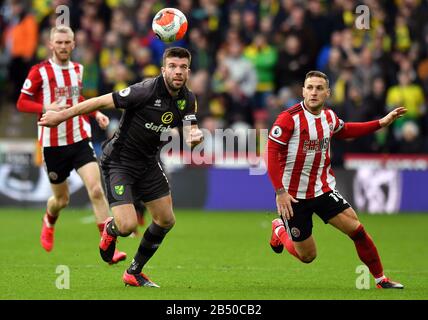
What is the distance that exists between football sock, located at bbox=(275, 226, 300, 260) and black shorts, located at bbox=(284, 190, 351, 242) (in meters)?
0.11

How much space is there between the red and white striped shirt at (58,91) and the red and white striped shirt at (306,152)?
312 cm

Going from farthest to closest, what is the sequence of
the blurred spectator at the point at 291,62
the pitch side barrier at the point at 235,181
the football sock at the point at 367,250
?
the blurred spectator at the point at 291,62 → the pitch side barrier at the point at 235,181 → the football sock at the point at 367,250

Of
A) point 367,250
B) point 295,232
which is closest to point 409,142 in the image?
point 295,232

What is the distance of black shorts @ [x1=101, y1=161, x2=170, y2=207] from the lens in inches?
371

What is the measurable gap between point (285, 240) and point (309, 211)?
47cm

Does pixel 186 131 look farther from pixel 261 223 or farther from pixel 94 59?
pixel 94 59

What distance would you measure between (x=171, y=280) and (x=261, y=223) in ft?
23.1

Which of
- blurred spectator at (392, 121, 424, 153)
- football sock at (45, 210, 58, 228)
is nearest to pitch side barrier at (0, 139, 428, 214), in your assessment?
blurred spectator at (392, 121, 424, 153)

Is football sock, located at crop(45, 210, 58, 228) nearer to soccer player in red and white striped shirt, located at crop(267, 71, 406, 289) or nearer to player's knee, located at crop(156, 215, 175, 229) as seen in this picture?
player's knee, located at crop(156, 215, 175, 229)

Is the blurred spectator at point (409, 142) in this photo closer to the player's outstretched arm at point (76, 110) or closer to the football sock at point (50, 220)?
the football sock at point (50, 220)

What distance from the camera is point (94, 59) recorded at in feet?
65.8

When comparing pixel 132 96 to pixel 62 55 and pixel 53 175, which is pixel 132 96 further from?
pixel 53 175

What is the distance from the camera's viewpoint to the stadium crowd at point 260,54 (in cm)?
1939

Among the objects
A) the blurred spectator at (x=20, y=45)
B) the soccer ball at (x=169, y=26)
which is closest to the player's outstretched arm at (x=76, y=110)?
the soccer ball at (x=169, y=26)
